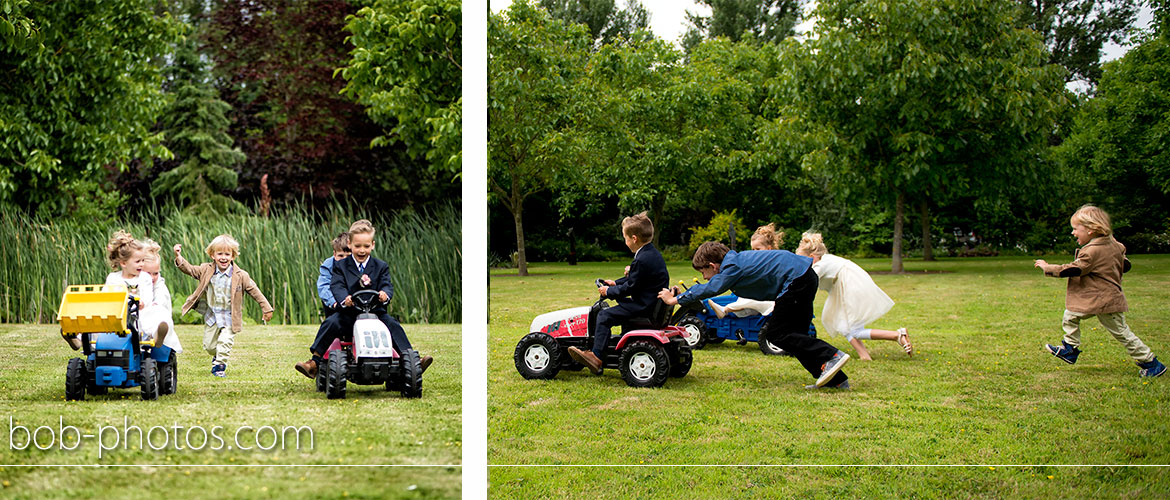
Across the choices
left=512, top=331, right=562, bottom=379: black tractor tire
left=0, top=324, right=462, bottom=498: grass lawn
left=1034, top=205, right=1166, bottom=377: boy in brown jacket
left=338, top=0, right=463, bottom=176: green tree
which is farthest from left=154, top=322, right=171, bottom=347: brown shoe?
left=1034, top=205, right=1166, bottom=377: boy in brown jacket

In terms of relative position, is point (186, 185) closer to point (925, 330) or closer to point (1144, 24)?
point (925, 330)

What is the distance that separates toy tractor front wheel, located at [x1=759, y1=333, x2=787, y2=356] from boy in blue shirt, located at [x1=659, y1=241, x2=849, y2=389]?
22 cm

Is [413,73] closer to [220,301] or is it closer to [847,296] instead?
[220,301]

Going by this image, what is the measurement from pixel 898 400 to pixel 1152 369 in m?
1.37

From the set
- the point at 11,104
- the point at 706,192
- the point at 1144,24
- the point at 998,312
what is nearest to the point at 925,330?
the point at 998,312

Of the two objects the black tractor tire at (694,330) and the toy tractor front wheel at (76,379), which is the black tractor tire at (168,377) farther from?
the black tractor tire at (694,330)

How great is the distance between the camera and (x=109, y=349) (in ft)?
14.6

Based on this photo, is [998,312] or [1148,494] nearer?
[1148,494]

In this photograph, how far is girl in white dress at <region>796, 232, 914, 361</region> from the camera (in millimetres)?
4766

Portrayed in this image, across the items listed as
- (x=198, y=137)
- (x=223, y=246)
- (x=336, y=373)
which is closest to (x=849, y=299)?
(x=336, y=373)

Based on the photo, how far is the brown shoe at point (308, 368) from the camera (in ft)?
15.2

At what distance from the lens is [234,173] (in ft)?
19.7

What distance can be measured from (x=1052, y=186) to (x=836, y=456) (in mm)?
1837

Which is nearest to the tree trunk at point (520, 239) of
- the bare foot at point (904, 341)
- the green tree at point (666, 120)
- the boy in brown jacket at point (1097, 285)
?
the green tree at point (666, 120)
